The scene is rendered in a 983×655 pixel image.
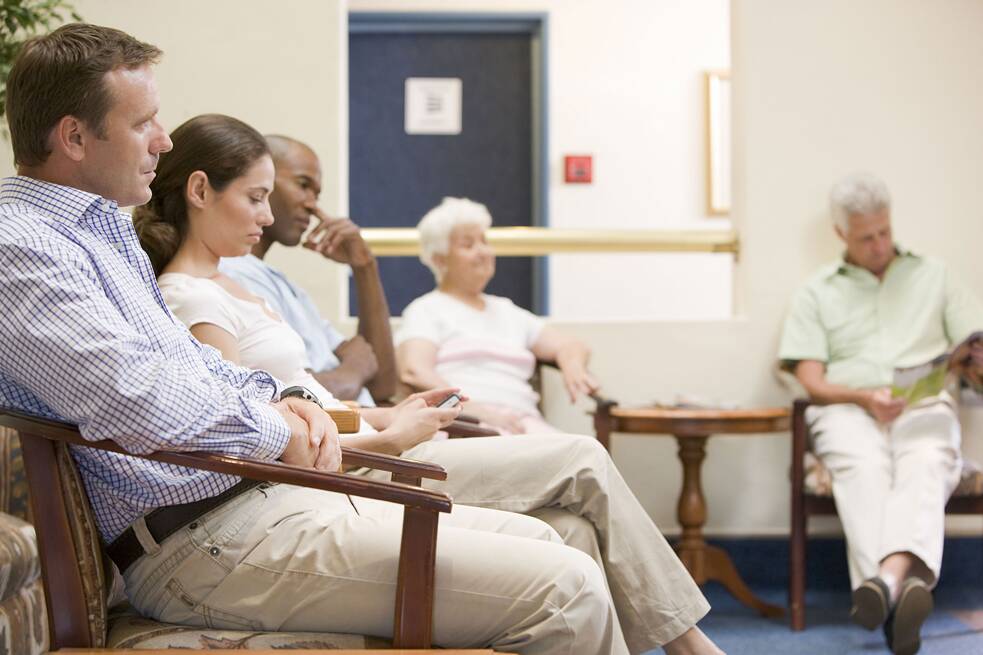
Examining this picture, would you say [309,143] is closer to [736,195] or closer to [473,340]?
Answer: [473,340]

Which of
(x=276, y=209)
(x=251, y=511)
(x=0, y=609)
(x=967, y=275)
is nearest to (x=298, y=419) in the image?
(x=251, y=511)

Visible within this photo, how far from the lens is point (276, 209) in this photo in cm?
297

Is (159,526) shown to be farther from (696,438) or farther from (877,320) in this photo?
(877,320)

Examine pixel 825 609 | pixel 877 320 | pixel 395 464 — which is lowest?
pixel 825 609

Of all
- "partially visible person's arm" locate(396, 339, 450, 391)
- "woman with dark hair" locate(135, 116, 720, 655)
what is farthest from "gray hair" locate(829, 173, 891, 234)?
"woman with dark hair" locate(135, 116, 720, 655)

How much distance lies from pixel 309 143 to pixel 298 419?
8.06 ft

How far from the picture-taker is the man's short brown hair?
153 cm

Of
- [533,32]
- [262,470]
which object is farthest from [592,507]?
[533,32]

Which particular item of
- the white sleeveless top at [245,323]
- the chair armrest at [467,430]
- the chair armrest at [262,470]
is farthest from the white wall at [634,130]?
the chair armrest at [262,470]

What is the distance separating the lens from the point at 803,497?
142 inches

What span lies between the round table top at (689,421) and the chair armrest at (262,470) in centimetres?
216

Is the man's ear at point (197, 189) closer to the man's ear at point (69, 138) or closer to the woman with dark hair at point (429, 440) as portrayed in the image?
the woman with dark hair at point (429, 440)

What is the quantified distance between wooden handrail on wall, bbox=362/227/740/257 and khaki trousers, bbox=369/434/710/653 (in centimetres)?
199

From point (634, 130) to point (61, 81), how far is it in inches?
176
